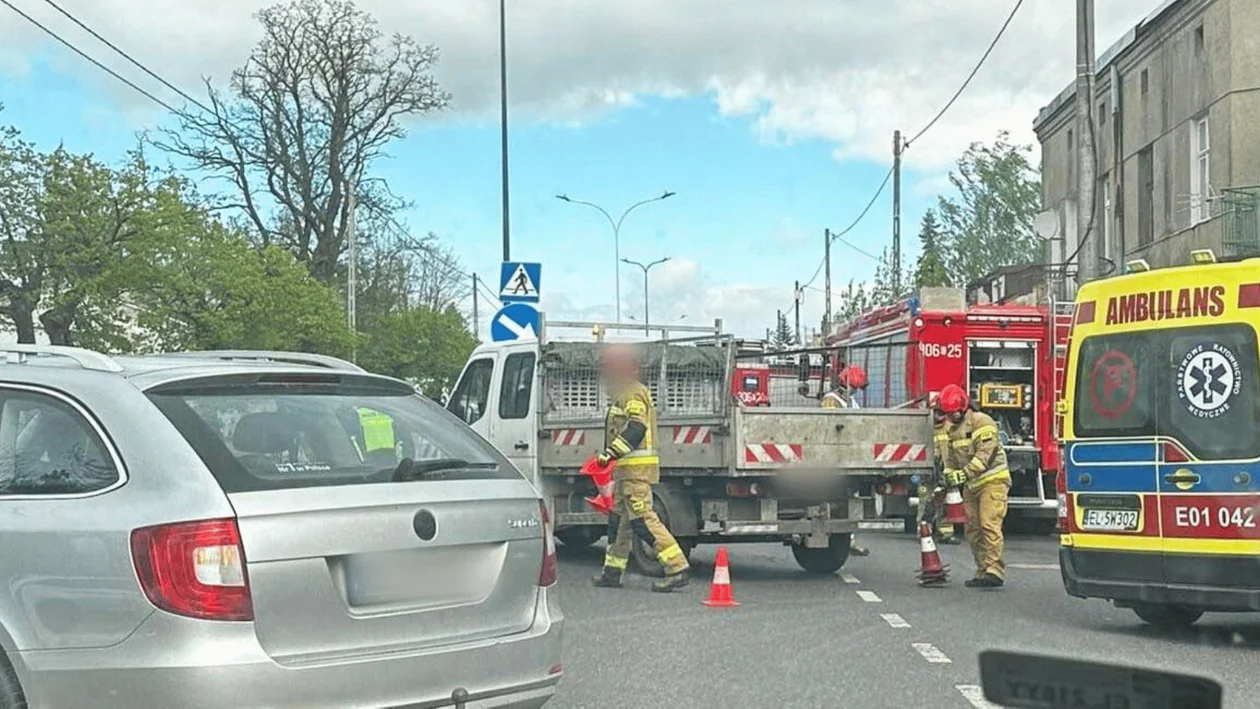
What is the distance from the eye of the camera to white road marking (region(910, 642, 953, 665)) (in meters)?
8.67

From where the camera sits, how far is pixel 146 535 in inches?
180

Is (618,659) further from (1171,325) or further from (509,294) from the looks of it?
(509,294)

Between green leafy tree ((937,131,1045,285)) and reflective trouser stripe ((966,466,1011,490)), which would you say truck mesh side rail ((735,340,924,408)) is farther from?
green leafy tree ((937,131,1045,285))

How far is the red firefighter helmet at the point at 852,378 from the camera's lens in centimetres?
1698

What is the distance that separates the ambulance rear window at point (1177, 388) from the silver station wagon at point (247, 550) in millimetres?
5431

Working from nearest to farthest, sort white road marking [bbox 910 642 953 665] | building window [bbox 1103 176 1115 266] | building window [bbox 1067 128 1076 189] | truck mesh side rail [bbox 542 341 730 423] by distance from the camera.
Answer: white road marking [bbox 910 642 953 665] < truck mesh side rail [bbox 542 341 730 423] < building window [bbox 1103 176 1115 266] < building window [bbox 1067 128 1076 189]

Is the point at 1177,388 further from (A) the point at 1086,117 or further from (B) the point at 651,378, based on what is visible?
(A) the point at 1086,117

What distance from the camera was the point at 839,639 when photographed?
949cm

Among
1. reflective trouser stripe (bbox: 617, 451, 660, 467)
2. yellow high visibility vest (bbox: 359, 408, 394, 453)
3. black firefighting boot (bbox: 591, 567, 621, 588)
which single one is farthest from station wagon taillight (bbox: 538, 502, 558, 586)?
black firefighting boot (bbox: 591, 567, 621, 588)

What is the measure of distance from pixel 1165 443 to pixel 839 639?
2.36 m

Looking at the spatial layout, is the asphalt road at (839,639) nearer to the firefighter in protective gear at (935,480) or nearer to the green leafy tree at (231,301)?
the firefighter in protective gear at (935,480)

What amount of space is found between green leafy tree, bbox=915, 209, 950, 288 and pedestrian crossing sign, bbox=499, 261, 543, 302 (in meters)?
19.5

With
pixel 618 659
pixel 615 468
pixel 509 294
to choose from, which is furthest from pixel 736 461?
pixel 509 294

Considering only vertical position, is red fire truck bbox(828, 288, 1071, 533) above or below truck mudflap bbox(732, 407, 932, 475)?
above
